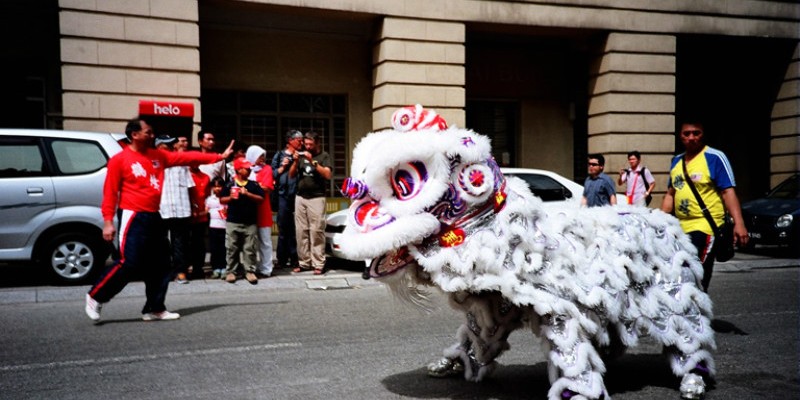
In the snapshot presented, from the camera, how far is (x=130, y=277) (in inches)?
260

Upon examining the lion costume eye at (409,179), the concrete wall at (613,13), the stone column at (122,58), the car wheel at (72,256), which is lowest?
the car wheel at (72,256)

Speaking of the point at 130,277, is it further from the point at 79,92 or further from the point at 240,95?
the point at 240,95

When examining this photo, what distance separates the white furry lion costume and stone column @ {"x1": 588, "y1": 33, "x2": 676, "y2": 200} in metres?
11.3

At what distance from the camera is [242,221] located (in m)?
9.42

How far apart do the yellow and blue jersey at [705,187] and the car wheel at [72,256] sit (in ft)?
24.5

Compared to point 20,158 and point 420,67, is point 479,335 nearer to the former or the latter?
point 20,158

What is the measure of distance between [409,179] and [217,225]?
667cm

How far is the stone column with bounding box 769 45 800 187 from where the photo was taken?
1638cm

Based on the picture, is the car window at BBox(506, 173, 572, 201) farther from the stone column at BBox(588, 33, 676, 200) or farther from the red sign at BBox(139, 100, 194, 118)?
the red sign at BBox(139, 100, 194, 118)

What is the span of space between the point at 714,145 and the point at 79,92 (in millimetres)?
16248

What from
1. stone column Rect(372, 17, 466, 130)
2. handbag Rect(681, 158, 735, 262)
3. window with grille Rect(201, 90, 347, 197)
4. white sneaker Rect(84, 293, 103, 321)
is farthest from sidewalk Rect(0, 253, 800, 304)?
window with grille Rect(201, 90, 347, 197)

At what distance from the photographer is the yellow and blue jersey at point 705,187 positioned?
565 cm

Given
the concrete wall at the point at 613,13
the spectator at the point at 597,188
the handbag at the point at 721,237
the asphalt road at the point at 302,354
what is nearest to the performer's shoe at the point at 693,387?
the asphalt road at the point at 302,354

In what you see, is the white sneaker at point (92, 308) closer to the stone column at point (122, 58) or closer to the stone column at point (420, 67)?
the stone column at point (122, 58)
